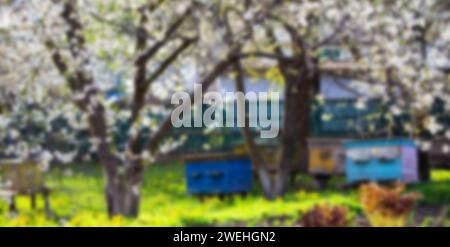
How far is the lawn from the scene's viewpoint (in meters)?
9.54

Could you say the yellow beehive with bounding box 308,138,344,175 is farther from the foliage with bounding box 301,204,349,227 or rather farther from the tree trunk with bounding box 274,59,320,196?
the foliage with bounding box 301,204,349,227

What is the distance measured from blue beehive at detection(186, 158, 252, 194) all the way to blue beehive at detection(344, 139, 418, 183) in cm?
185

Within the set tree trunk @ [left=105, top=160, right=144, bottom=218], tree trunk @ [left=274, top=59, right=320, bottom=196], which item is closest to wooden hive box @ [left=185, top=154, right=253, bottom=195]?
tree trunk @ [left=274, top=59, right=320, bottom=196]

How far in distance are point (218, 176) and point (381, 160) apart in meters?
2.79

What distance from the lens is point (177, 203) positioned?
14.0 metres

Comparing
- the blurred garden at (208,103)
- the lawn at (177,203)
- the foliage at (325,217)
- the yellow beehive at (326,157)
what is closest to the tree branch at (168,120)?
the blurred garden at (208,103)

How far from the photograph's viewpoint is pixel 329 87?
26.6 metres

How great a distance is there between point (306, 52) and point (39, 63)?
176 inches

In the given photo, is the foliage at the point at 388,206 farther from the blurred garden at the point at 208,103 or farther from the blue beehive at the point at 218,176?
the blue beehive at the point at 218,176

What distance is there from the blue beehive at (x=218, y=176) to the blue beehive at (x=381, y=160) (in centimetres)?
185
